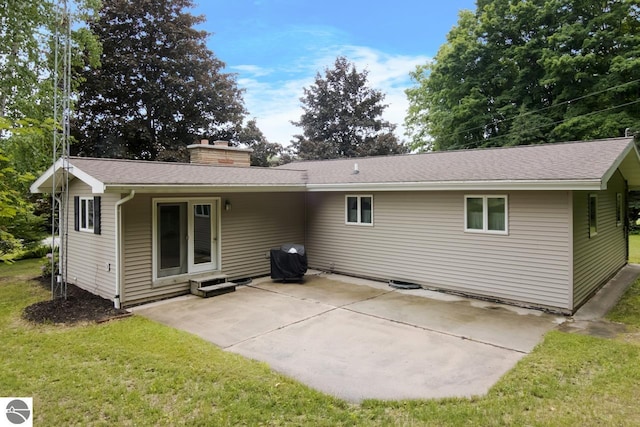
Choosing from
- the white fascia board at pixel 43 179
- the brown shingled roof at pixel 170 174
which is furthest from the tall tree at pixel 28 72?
the brown shingled roof at pixel 170 174

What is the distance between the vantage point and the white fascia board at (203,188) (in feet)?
22.7

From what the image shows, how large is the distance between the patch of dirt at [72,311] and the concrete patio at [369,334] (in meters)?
0.54

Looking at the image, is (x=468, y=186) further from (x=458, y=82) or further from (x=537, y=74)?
(x=458, y=82)

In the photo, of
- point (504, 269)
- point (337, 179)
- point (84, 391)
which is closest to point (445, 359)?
point (504, 269)

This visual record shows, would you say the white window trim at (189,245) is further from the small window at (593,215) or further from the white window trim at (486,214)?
the small window at (593,215)

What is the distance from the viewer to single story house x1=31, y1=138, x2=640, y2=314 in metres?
7.09

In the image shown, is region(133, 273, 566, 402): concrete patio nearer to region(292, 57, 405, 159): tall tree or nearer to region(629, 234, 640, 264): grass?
region(629, 234, 640, 264): grass

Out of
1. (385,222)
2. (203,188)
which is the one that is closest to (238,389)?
(203,188)

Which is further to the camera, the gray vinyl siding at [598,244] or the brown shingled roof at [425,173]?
the gray vinyl siding at [598,244]

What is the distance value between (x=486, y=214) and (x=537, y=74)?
773 inches

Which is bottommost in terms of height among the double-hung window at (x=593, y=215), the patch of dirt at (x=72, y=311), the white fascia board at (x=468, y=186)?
the patch of dirt at (x=72, y=311)

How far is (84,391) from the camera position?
13.5 feet

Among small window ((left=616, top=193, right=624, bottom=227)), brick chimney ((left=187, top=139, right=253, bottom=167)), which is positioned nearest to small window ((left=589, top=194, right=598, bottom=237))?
small window ((left=616, top=193, right=624, bottom=227))

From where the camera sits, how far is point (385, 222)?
31.2 feet
